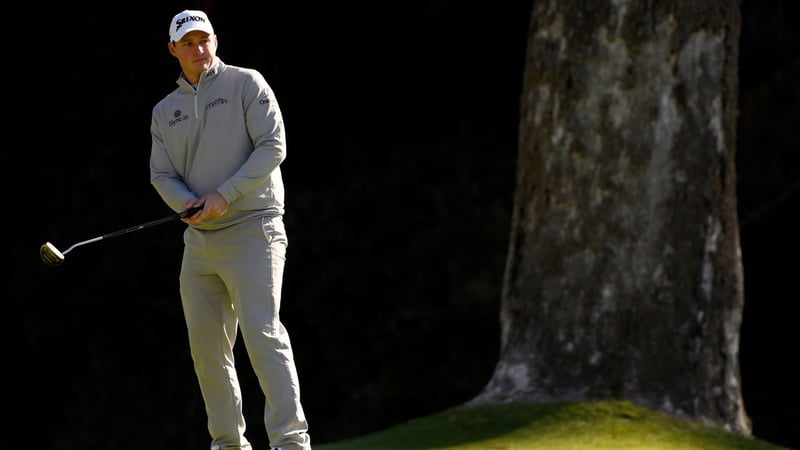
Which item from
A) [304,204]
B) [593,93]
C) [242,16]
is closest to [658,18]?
[593,93]

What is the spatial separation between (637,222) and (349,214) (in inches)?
191

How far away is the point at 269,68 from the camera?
10.8m

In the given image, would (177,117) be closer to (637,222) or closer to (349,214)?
(637,222)

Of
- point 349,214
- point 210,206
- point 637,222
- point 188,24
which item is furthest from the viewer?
point 349,214

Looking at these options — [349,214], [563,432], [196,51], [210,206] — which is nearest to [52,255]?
[210,206]

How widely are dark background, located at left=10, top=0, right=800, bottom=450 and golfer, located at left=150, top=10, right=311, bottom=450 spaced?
5.73 m

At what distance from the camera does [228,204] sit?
4.75 metres

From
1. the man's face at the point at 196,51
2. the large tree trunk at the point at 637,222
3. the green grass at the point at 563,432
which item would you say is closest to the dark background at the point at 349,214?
the large tree trunk at the point at 637,222

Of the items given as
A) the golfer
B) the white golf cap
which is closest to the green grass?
the golfer

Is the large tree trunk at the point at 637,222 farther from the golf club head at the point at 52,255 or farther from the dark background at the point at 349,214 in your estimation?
the dark background at the point at 349,214

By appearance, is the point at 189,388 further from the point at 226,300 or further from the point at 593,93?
the point at 226,300

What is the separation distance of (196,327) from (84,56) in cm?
620

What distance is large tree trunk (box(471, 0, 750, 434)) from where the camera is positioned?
7035mm

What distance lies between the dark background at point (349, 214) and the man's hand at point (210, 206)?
19.6 feet
